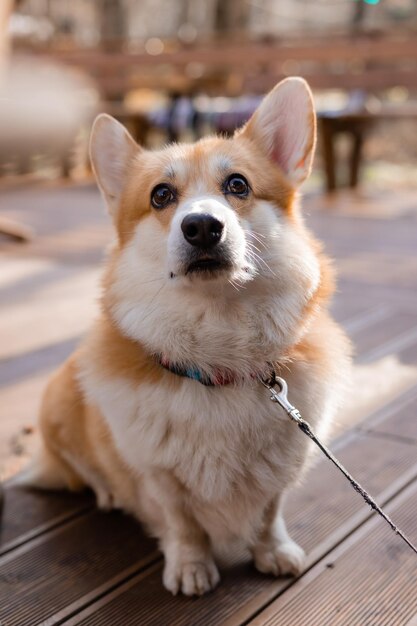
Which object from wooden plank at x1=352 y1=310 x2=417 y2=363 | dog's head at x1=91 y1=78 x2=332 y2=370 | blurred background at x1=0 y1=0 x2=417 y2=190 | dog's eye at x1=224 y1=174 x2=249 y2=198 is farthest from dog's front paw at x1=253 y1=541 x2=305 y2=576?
blurred background at x1=0 y1=0 x2=417 y2=190

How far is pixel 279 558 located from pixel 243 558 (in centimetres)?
14

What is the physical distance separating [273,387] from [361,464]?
63 cm

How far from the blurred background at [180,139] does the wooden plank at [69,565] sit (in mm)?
399

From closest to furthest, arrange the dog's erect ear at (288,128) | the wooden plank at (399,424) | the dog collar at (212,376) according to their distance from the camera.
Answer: the dog collar at (212,376) < the dog's erect ear at (288,128) < the wooden plank at (399,424)

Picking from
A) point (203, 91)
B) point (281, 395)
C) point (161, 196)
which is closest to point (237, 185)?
point (161, 196)

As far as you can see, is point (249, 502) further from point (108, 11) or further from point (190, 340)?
point (108, 11)

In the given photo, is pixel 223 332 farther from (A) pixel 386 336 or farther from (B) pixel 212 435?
(A) pixel 386 336

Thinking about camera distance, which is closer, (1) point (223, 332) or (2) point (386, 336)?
(1) point (223, 332)

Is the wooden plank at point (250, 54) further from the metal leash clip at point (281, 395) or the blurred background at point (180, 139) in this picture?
the metal leash clip at point (281, 395)

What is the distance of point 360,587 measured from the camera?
150 centimetres

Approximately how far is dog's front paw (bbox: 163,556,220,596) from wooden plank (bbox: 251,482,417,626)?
0.48ft

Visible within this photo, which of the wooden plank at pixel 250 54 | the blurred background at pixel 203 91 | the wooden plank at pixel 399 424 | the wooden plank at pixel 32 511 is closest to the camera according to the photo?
the wooden plank at pixel 32 511

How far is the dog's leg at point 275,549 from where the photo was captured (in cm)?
155

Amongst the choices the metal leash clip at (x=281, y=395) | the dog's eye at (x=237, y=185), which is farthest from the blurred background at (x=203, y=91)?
the metal leash clip at (x=281, y=395)
